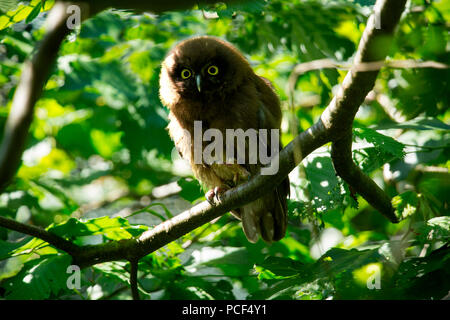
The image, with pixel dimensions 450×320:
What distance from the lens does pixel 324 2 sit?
5160 millimetres

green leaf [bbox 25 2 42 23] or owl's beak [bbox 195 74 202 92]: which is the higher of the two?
green leaf [bbox 25 2 42 23]

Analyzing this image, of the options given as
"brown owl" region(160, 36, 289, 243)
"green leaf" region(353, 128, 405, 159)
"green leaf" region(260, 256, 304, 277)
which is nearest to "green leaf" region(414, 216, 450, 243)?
"green leaf" region(353, 128, 405, 159)

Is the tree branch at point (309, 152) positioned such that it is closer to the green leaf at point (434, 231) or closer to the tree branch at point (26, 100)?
the green leaf at point (434, 231)

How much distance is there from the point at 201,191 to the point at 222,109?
0.84 m

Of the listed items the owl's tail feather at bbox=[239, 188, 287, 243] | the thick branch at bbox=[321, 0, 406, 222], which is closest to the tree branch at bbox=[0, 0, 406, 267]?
the thick branch at bbox=[321, 0, 406, 222]

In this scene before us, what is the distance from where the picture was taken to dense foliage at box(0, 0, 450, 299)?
3113 millimetres

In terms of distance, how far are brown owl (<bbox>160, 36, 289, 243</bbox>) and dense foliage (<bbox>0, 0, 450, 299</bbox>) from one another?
0.27 metres

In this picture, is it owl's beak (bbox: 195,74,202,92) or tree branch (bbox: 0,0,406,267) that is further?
owl's beak (bbox: 195,74,202,92)

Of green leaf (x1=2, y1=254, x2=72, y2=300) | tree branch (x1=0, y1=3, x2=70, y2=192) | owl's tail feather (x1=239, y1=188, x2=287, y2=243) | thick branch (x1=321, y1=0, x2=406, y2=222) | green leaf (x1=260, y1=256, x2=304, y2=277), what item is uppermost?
tree branch (x1=0, y1=3, x2=70, y2=192)

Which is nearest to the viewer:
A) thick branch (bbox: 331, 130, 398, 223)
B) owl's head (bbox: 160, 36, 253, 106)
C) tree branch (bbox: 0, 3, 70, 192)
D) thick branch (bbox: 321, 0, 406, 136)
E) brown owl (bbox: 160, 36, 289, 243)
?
tree branch (bbox: 0, 3, 70, 192)

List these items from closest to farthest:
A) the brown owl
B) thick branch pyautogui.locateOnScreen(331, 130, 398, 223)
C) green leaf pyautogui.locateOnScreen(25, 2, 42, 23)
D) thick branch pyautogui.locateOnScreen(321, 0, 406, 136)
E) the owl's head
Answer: thick branch pyautogui.locateOnScreen(321, 0, 406, 136) < thick branch pyautogui.locateOnScreen(331, 130, 398, 223) < green leaf pyautogui.locateOnScreen(25, 2, 42, 23) < the brown owl < the owl's head

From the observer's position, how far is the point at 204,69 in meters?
4.33

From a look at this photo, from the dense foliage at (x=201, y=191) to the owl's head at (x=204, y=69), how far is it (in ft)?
1.62

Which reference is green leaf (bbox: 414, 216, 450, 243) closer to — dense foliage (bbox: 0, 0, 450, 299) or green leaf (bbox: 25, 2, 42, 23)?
dense foliage (bbox: 0, 0, 450, 299)
